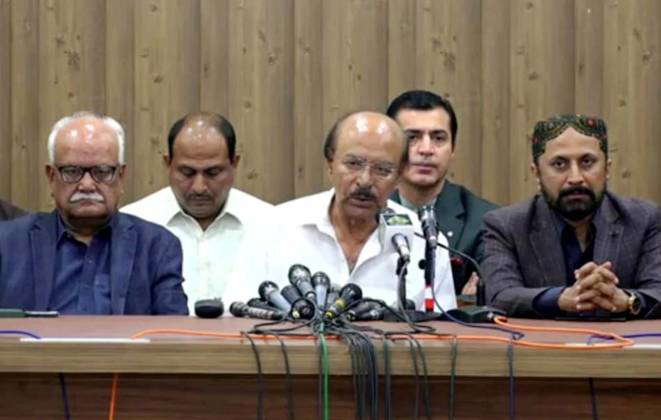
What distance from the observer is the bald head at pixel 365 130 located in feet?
11.7

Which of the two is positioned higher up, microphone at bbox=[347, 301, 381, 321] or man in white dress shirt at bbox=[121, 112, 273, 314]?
man in white dress shirt at bbox=[121, 112, 273, 314]

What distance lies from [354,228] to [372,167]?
203 millimetres

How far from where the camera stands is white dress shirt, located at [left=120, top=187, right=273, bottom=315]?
4184mm

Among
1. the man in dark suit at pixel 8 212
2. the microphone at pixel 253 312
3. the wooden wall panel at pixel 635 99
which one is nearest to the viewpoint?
the microphone at pixel 253 312

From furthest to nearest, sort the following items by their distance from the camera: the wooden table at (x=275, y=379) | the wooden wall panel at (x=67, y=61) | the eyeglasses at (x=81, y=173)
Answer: the wooden wall panel at (x=67, y=61) < the eyeglasses at (x=81, y=173) < the wooden table at (x=275, y=379)

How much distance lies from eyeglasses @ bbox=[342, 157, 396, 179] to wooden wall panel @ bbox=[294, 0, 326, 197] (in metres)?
1.52

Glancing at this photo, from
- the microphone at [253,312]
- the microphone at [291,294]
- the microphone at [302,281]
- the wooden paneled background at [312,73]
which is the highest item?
the wooden paneled background at [312,73]

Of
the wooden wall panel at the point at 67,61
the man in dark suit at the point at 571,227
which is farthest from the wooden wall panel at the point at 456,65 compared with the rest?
the man in dark suit at the point at 571,227

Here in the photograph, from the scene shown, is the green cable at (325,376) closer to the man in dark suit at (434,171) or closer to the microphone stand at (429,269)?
the microphone stand at (429,269)

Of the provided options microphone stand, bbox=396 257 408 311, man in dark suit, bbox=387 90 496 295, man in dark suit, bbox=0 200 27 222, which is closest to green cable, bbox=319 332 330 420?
microphone stand, bbox=396 257 408 311

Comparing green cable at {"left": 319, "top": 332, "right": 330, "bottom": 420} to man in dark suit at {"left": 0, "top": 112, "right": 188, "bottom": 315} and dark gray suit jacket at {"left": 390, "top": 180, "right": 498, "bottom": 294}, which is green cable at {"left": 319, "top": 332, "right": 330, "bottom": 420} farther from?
dark gray suit jacket at {"left": 390, "top": 180, "right": 498, "bottom": 294}

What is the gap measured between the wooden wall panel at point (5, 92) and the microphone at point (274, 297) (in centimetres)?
234

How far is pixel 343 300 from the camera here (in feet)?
9.22

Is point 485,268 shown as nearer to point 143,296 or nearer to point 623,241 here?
point 623,241
